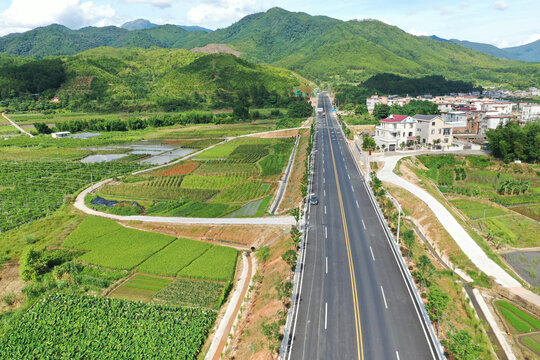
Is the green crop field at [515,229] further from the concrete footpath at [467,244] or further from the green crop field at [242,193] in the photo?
the green crop field at [242,193]

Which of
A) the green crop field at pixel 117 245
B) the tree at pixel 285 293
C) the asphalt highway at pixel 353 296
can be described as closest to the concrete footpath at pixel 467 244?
the asphalt highway at pixel 353 296

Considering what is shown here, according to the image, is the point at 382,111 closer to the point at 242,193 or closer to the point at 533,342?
the point at 242,193

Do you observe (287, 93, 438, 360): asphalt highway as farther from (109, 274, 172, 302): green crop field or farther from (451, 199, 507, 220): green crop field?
(451, 199, 507, 220): green crop field

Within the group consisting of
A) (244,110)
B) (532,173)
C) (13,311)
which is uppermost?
(244,110)

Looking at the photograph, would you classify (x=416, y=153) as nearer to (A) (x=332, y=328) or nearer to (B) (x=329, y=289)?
(B) (x=329, y=289)

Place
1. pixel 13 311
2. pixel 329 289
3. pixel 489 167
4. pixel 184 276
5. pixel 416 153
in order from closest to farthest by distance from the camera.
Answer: pixel 329 289, pixel 13 311, pixel 184 276, pixel 489 167, pixel 416 153

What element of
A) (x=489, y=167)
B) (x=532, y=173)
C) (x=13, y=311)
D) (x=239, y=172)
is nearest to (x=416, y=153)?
(x=489, y=167)

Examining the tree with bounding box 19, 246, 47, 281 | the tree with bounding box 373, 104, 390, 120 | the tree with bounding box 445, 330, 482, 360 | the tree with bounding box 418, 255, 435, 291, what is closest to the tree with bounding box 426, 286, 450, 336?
the tree with bounding box 445, 330, 482, 360
